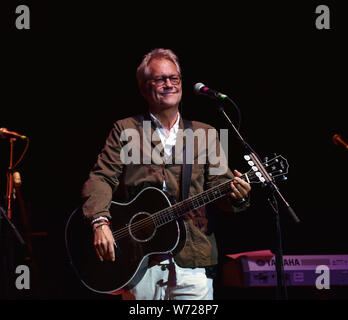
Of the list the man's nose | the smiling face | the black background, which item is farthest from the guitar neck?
the black background

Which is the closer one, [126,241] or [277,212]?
[277,212]

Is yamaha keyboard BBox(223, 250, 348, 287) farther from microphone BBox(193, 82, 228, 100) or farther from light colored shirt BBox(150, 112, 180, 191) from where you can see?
microphone BBox(193, 82, 228, 100)

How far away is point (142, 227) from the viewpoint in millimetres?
2637

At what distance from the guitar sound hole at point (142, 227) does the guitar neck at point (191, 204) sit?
0.14 ft

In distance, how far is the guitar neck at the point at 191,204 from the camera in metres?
2.61

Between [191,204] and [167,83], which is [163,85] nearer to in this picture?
[167,83]

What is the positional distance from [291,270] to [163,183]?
150 cm

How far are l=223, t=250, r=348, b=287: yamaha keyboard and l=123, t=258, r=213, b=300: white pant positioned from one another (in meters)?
1.04

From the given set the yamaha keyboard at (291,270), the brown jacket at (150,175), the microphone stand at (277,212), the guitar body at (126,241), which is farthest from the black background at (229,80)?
the microphone stand at (277,212)

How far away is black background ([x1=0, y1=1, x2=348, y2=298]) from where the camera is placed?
386cm

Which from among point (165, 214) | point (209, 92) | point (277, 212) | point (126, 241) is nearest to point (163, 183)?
point (165, 214)

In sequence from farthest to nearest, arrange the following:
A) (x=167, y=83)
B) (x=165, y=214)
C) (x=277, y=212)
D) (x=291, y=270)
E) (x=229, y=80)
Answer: (x=229, y=80) < (x=291, y=270) < (x=167, y=83) < (x=165, y=214) < (x=277, y=212)

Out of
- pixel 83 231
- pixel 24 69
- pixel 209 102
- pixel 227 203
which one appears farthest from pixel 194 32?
pixel 83 231

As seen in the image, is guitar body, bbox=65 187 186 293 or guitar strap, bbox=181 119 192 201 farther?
guitar strap, bbox=181 119 192 201
